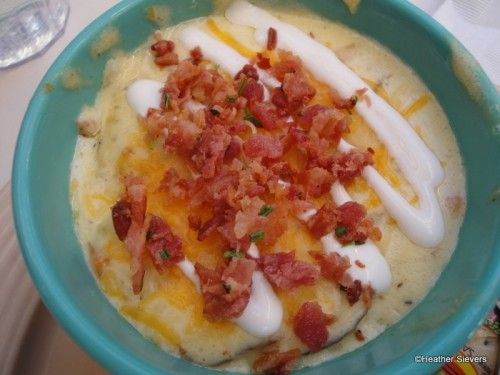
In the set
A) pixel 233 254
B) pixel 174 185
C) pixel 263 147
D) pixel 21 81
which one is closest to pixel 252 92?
pixel 263 147

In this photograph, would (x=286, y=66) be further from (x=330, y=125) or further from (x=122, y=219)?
(x=122, y=219)

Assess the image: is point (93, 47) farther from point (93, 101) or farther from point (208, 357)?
point (208, 357)

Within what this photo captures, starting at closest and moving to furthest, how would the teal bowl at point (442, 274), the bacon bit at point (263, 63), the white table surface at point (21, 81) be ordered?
1. the teal bowl at point (442, 274)
2. the bacon bit at point (263, 63)
3. the white table surface at point (21, 81)

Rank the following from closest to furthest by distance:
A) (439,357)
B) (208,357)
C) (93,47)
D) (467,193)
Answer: (439,357) → (208,357) → (467,193) → (93,47)

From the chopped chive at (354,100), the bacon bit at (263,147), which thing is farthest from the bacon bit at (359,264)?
the chopped chive at (354,100)

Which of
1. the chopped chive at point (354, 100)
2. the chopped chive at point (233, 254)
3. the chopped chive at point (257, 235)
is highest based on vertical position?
the chopped chive at point (354, 100)

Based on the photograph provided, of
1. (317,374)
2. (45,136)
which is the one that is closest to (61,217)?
(45,136)

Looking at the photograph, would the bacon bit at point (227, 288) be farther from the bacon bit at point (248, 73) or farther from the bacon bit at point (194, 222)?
the bacon bit at point (248, 73)

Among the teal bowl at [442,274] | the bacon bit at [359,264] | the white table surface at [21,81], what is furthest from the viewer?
the white table surface at [21,81]
